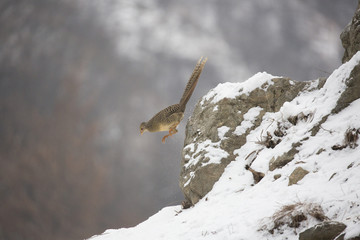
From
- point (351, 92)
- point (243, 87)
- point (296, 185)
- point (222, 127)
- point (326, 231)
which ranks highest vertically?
point (243, 87)

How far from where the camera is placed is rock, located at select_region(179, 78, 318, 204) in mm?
6961

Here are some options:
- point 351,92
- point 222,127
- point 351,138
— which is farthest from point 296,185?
point 222,127

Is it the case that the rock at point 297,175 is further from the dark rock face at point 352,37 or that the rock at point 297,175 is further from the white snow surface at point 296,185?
the dark rock face at point 352,37

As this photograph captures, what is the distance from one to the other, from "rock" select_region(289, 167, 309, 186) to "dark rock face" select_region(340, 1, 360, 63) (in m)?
3.02

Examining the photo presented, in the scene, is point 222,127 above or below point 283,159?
above

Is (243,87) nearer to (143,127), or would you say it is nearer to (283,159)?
(143,127)

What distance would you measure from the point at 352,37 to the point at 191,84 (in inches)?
150

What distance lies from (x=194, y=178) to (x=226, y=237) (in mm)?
3648

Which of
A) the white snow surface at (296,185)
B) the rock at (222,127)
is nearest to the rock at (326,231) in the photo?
the white snow surface at (296,185)

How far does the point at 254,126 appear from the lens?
747 centimetres

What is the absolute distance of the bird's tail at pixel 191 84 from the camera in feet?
24.6

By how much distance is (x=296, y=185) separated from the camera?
3.74 m

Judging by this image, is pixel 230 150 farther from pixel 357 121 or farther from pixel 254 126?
pixel 357 121

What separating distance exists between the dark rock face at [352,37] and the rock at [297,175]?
9.91 feet
